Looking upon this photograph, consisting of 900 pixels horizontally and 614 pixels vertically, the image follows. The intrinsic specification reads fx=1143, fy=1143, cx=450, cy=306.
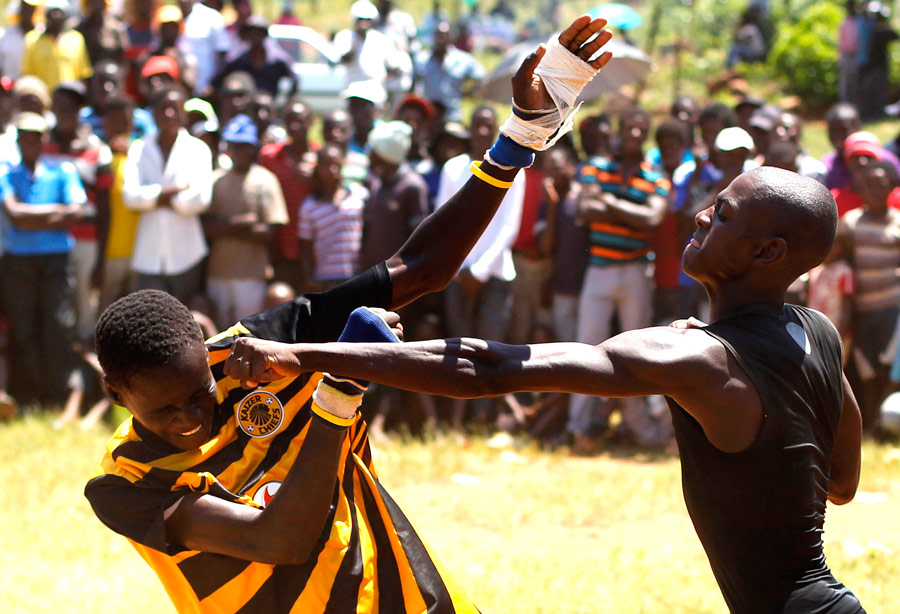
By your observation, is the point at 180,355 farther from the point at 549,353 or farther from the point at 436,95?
the point at 436,95

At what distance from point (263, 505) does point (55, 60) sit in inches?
381

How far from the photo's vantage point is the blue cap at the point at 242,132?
888 cm

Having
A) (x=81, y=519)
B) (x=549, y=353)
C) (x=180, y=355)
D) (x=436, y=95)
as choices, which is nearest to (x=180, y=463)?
(x=180, y=355)

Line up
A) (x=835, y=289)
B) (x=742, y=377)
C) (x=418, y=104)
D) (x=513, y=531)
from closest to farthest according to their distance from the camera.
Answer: (x=742, y=377) → (x=513, y=531) → (x=835, y=289) → (x=418, y=104)

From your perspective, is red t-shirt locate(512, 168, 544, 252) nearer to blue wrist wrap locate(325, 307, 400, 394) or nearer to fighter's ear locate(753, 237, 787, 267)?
fighter's ear locate(753, 237, 787, 267)

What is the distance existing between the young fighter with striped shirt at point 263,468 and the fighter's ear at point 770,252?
0.74 m

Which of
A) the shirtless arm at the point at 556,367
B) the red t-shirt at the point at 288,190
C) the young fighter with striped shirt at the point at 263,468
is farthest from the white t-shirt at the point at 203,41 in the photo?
the shirtless arm at the point at 556,367

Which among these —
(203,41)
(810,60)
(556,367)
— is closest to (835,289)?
(556,367)

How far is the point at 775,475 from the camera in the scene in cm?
290

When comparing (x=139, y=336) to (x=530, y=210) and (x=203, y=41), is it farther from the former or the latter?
(x=203, y=41)

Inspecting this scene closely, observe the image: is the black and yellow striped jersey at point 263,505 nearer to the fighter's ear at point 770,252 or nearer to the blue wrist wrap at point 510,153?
the blue wrist wrap at point 510,153

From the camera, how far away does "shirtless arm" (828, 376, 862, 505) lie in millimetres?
3217

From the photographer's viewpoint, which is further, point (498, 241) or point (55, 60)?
point (55, 60)

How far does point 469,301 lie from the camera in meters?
8.82
